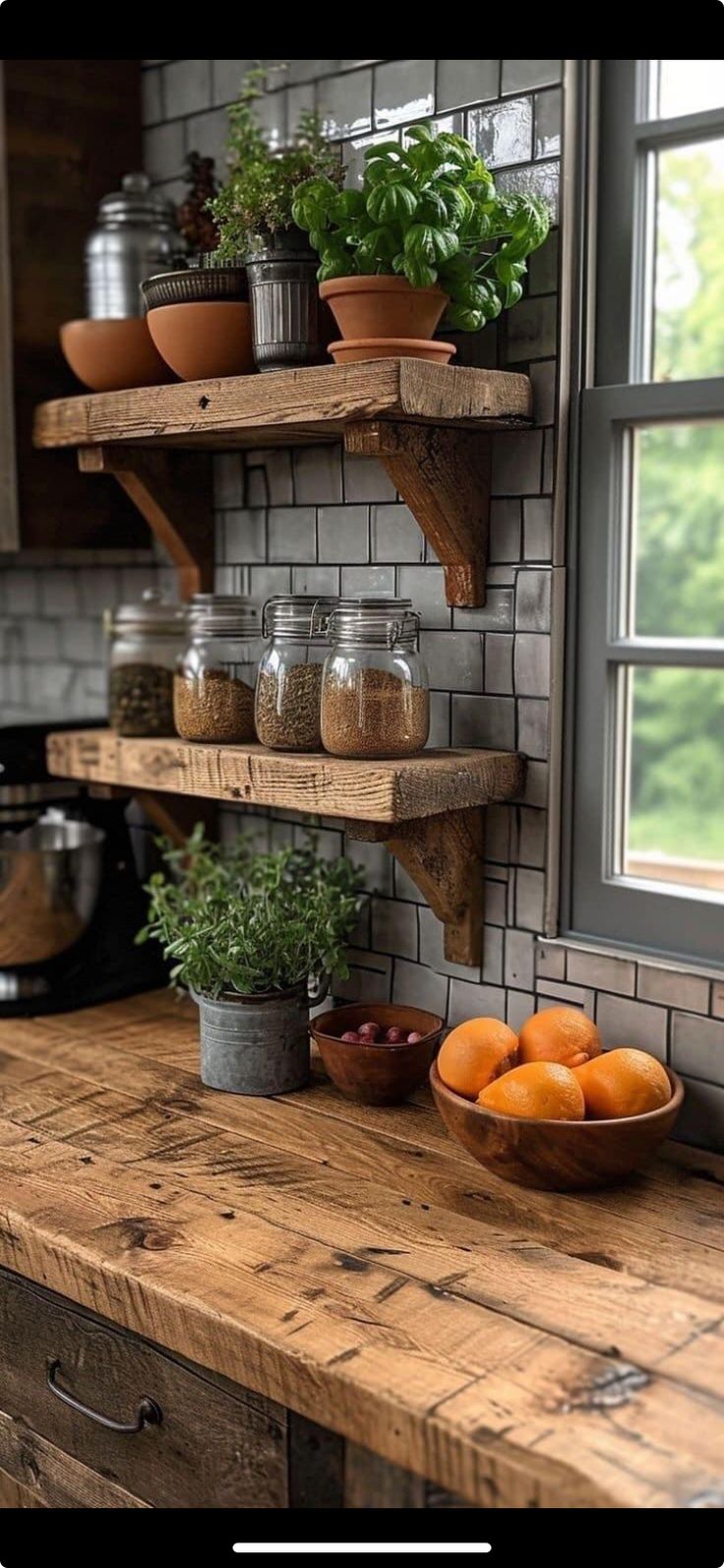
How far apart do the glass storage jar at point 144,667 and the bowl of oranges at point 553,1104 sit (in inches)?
28.5

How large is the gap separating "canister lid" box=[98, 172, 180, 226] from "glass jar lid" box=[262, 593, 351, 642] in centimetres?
65

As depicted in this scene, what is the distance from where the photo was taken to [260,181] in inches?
71.1

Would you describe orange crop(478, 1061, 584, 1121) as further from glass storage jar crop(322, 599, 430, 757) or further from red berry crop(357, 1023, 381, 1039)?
glass storage jar crop(322, 599, 430, 757)

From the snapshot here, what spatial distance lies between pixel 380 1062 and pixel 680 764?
5.32 meters

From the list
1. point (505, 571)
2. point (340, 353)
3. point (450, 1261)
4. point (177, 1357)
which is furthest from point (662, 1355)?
point (340, 353)

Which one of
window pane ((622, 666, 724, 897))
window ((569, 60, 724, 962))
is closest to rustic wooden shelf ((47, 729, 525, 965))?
window ((569, 60, 724, 962))

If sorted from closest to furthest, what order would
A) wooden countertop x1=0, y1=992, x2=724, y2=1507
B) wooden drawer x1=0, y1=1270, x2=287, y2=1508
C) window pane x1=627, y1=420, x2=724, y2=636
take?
wooden countertop x1=0, y1=992, x2=724, y2=1507 < wooden drawer x1=0, y1=1270, x2=287, y2=1508 < window pane x1=627, y1=420, x2=724, y2=636

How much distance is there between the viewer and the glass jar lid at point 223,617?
1992 millimetres

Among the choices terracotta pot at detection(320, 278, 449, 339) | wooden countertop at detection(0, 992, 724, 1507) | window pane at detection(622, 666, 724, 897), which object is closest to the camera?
wooden countertop at detection(0, 992, 724, 1507)

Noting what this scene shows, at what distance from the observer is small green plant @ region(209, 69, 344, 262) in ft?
5.88

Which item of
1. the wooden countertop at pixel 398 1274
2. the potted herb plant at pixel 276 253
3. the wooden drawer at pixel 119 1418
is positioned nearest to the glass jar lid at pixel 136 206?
the potted herb plant at pixel 276 253

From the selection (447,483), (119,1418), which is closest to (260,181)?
(447,483)

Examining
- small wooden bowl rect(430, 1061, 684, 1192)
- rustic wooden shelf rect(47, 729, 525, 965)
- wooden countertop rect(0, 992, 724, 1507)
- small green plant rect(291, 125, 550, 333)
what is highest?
small green plant rect(291, 125, 550, 333)

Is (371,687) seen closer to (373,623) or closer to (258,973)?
(373,623)
